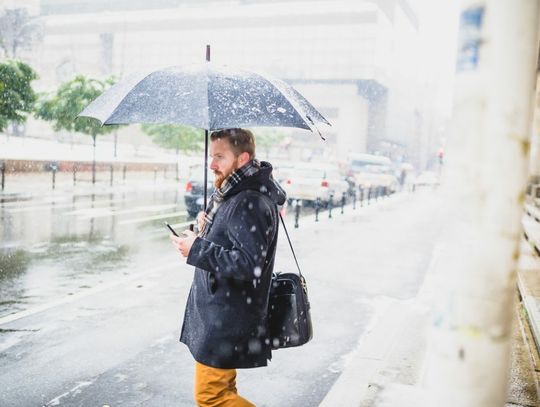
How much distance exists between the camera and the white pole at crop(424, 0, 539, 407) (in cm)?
136

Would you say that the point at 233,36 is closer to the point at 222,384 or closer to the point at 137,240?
the point at 137,240

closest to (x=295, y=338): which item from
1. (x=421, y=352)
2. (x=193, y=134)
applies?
(x=421, y=352)

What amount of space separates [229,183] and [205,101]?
0.64 m

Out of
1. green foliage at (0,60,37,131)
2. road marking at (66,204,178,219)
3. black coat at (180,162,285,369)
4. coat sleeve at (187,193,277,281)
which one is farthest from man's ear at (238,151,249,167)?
green foliage at (0,60,37,131)

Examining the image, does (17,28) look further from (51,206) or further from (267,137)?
(51,206)

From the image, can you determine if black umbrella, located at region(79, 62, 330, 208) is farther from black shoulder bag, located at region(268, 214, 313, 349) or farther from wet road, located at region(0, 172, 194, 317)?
wet road, located at region(0, 172, 194, 317)

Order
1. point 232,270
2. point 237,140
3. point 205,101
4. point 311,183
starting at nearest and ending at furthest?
point 232,270 → point 237,140 → point 205,101 → point 311,183

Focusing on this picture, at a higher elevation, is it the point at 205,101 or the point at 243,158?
the point at 205,101

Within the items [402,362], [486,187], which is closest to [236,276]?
[486,187]

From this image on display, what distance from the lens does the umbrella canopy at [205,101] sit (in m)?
3.25

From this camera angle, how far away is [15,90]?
2291 cm

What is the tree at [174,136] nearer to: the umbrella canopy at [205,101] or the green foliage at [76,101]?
the green foliage at [76,101]

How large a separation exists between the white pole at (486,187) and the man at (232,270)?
56.4 inches

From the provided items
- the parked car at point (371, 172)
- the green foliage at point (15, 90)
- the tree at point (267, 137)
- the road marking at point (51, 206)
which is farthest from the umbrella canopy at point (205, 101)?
the tree at point (267, 137)
